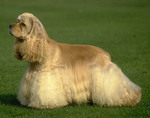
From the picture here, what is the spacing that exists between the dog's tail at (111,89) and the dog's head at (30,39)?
1182 millimetres

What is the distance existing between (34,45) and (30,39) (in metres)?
0.14

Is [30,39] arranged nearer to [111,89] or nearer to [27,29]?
[27,29]

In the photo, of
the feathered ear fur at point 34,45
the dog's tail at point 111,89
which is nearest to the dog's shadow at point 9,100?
the feathered ear fur at point 34,45

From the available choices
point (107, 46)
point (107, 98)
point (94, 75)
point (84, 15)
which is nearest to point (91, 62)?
point (94, 75)

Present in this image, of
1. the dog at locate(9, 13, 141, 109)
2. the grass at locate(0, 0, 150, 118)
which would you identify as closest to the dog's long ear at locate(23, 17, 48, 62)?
the dog at locate(9, 13, 141, 109)

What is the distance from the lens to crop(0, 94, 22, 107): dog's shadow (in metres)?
7.88

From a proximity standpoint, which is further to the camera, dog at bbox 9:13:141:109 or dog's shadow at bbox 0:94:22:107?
dog's shadow at bbox 0:94:22:107

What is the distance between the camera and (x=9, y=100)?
8141 millimetres

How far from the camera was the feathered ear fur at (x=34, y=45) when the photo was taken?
7.03 meters

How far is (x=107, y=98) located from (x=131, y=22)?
23.6 m

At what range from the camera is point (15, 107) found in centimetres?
751

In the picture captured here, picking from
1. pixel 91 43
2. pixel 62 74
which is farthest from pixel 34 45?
pixel 91 43

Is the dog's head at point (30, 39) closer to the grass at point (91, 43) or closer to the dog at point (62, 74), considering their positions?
the dog at point (62, 74)

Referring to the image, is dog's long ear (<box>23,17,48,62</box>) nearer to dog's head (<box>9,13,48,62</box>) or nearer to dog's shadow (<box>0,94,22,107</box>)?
dog's head (<box>9,13,48,62</box>)
